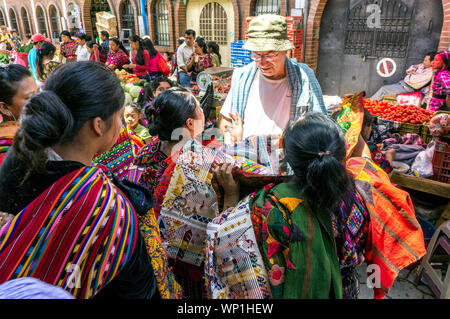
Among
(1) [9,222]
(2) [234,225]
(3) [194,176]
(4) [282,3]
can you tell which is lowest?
(2) [234,225]

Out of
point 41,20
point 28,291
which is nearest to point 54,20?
point 41,20

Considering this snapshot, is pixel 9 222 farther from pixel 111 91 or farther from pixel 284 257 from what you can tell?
pixel 284 257

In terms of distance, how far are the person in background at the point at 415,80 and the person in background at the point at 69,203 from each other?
5942 millimetres

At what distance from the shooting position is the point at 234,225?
1.33m

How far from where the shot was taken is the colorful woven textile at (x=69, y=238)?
2.86 feet

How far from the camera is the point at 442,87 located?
4.50 meters

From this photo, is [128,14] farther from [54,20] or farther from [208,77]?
[208,77]

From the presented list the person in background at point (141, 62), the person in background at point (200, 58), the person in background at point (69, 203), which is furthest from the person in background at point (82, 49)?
the person in background at point (69, 203)

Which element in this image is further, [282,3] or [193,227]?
[282,3]

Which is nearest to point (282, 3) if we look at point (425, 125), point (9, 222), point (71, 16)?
point (425, 125)

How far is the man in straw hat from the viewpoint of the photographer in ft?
7.33

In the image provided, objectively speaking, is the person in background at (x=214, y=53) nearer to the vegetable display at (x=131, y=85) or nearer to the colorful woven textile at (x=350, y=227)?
the vegetable display at (x=131, y=85)

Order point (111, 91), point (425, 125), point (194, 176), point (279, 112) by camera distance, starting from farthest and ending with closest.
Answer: point (425, 125), point (279, 112), point (194, 176), point (111, 91)
